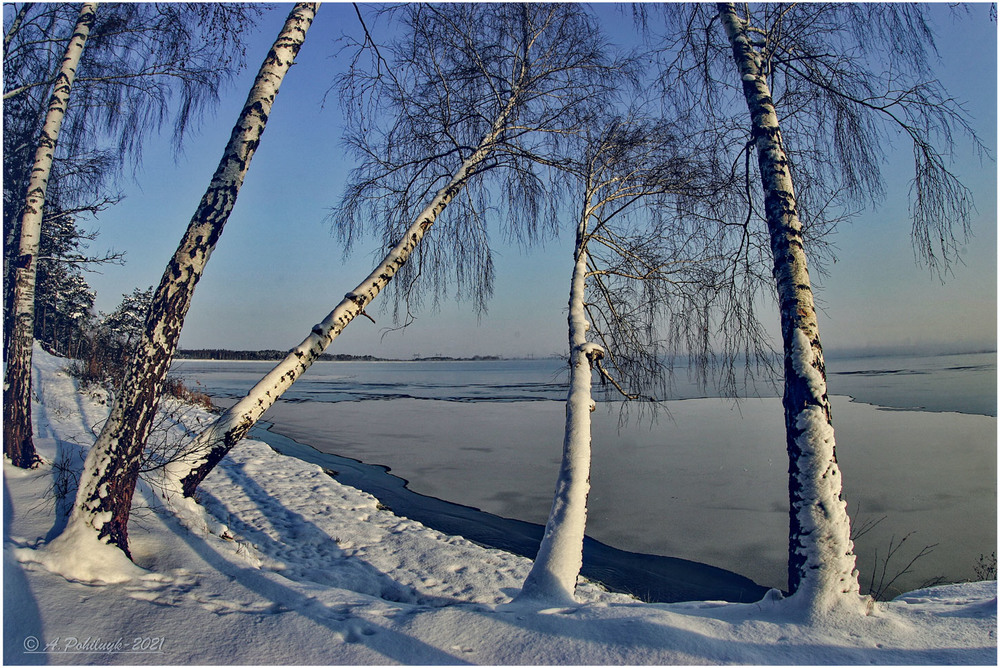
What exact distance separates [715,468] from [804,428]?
21.4ft

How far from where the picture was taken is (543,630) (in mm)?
2516

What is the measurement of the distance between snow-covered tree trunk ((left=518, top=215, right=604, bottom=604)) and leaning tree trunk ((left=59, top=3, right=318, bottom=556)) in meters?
2.52

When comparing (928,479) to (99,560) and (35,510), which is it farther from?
(35,510)

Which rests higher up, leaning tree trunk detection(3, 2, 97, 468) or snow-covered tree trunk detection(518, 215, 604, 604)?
leaning tree trunk detection(3, 2, 97, 468)

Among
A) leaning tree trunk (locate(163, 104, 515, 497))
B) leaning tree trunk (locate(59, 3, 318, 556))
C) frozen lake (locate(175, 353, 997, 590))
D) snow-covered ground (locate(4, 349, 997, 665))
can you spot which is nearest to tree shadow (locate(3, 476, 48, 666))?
snow-covered ground (locate(4, 349, 997, 665))

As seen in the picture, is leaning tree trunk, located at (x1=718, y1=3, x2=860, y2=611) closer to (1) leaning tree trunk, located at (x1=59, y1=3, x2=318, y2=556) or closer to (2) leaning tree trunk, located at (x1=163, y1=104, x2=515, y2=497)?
(2) leaning tree trunk, located at (x1=163, y1=104, x2=515, y2=497)

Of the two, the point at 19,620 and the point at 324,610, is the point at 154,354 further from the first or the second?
the point at 324,610

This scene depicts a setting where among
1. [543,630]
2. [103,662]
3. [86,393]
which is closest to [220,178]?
[103,662]

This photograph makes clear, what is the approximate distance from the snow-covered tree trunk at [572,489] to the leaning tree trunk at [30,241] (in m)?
4.68

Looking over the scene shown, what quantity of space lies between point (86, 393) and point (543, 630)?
43.8ft

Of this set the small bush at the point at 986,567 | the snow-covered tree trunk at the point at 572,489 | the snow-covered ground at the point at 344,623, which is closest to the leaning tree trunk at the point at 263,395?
the snow-covered ground at the point at 344,623

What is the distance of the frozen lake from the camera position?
5.84 metres

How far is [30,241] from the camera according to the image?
4.78 metres

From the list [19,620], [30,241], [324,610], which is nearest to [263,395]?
[324,610]
